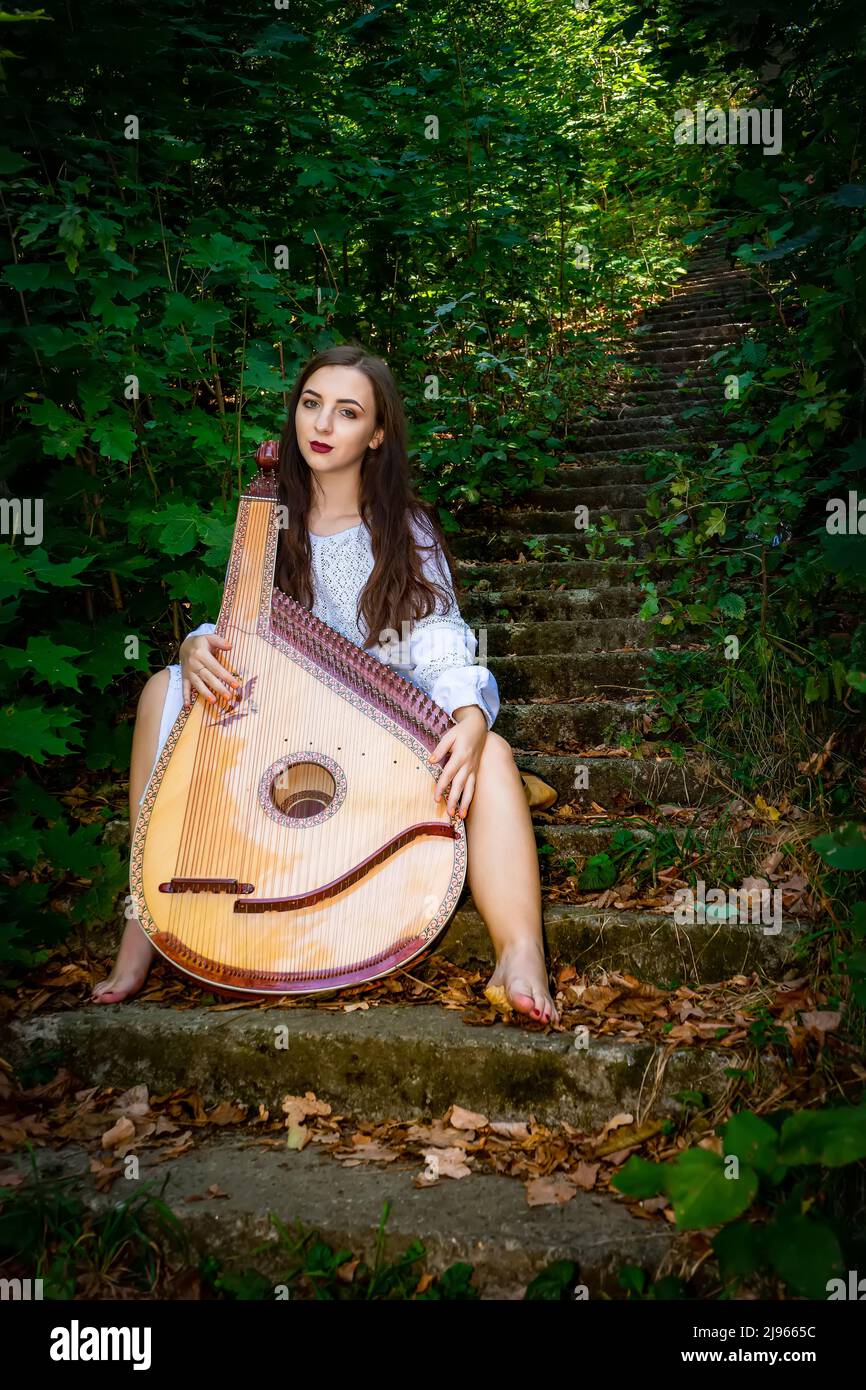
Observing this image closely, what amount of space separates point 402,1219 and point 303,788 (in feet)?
2.73

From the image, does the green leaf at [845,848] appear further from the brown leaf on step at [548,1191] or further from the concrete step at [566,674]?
the concrete step at [566,674]

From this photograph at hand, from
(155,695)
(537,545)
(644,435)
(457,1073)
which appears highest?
(644,435)

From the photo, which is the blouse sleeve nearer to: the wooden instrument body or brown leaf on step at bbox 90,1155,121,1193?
the wooden instrument body

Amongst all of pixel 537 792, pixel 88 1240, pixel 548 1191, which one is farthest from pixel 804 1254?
pixel 537 792

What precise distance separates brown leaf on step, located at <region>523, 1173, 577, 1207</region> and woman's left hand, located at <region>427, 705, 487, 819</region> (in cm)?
68

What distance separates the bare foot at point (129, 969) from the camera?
6.26ft

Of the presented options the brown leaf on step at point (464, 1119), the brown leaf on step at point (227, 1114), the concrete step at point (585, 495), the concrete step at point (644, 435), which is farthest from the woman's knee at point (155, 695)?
A: the concrete step at point (644, 435)

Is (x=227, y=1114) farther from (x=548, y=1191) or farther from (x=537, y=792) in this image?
(x=537, y=792)

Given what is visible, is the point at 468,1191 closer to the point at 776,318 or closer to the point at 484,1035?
the point at 484,1035

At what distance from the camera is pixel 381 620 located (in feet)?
7.50

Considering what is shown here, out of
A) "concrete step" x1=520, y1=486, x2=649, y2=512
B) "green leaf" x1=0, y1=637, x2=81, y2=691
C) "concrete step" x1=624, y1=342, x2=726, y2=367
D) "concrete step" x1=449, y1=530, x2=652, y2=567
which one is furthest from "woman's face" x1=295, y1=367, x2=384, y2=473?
"concrete step" x1=624, y1=342, x2=726, y2=367

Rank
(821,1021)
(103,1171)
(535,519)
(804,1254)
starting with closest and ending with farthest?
(804,1254), (103,1171), (821,1021), (535,519)

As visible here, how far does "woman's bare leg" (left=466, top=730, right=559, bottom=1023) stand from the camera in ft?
6.00

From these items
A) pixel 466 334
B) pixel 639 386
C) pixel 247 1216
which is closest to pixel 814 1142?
pixel 247 1216
